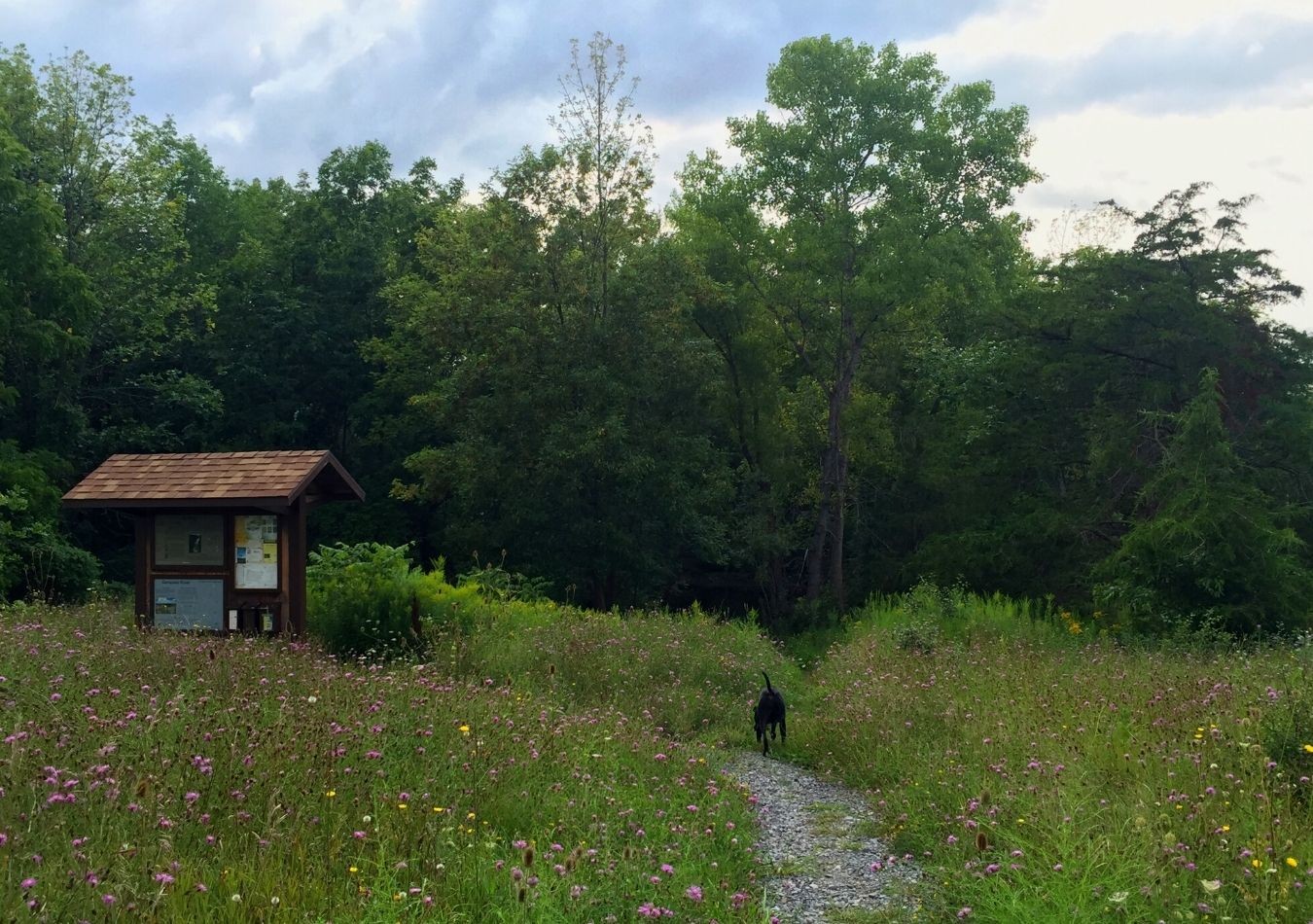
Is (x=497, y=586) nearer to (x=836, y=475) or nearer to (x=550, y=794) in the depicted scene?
(x=550, y=794)

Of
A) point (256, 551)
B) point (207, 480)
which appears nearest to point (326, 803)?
point (256, 551)

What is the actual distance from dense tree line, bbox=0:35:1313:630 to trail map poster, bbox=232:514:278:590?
9106 mm

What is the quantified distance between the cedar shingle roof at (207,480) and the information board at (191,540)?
1.52ft

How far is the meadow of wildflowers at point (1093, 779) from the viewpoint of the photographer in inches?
200

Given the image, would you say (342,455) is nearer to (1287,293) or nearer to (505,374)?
(505,374)

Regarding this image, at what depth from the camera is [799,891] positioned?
6254mm

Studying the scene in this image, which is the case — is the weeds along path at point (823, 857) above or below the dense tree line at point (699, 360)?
below

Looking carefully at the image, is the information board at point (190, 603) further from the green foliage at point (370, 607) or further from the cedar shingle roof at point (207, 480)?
the green foliage at point (370, 607)

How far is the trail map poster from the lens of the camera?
1326 centimetres

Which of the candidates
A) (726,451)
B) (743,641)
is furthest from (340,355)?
(743,641)

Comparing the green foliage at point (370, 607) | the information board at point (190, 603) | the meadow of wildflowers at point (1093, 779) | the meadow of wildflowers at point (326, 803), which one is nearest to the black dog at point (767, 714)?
the meadow of wildflowers at point (1093, 779)

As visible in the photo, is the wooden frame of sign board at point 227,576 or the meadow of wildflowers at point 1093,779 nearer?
the meadow of wildflowers at point 1093,779

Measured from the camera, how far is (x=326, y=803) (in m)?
5.56

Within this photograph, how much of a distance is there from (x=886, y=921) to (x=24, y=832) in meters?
4.13
